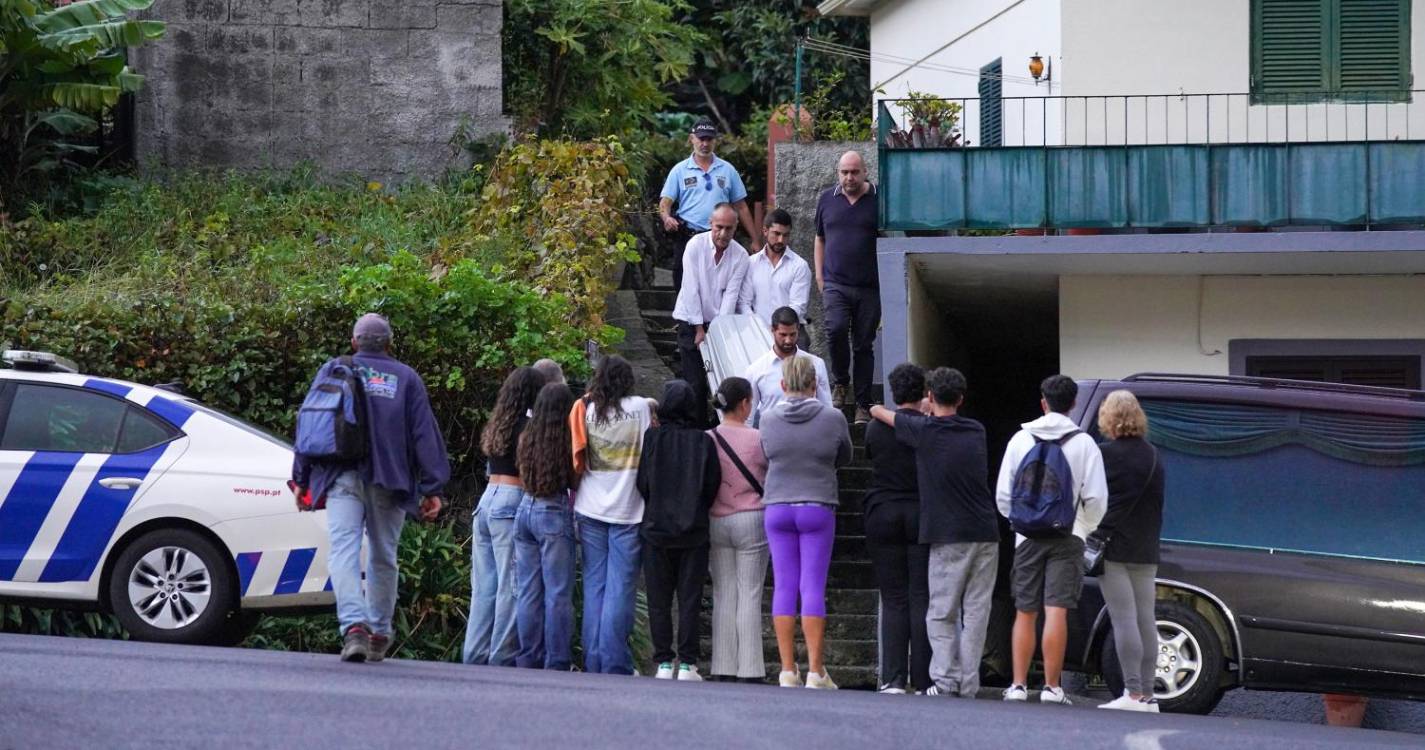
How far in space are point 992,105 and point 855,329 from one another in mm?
3991

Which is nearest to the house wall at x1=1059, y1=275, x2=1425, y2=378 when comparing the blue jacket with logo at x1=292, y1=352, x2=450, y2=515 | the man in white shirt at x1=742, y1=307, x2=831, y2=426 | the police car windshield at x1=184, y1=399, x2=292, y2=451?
the man in white shirt at x1=742, y1=307, x2=831, y2=426

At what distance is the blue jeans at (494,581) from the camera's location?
11.1m

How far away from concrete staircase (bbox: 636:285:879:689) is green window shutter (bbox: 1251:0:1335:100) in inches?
184

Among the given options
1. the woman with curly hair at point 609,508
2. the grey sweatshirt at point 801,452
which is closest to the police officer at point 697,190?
the woman with curly hair at point 609,508

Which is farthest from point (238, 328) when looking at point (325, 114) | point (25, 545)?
point (325, 114)

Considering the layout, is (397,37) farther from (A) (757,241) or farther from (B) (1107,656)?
(B) (1107,656)

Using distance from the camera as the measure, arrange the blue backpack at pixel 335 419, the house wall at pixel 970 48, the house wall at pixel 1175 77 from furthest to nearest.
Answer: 1. the house wall at pixel 970 48
2. the house wall at pixel 1175 77
3. the blue backpack at pixel 335 419

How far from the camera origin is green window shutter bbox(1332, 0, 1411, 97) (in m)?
16.5

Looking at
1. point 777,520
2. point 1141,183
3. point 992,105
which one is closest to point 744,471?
point 777,520

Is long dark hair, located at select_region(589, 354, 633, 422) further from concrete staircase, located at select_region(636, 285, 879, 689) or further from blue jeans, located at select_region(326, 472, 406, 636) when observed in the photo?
concrete staircase, located at select_region(636, 285, 879, 689)

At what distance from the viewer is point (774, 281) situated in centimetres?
1484

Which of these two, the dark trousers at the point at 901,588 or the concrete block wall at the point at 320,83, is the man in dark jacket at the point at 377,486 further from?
the concrete block wall at the point at 320,83

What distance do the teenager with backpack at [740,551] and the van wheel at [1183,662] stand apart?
193 cm

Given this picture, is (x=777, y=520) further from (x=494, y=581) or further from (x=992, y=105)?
(x=992, y=105)
